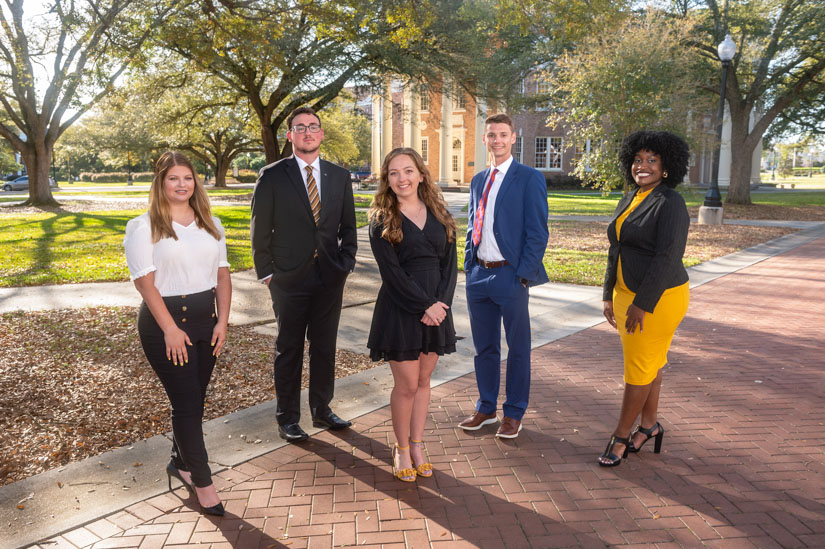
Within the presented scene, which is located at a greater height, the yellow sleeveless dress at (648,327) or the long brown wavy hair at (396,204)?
the long brown wavy hair at (396,204)

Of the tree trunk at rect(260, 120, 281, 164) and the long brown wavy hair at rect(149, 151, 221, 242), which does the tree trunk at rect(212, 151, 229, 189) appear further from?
the long brown wavy hair at rect(149, 151, 221, 242)

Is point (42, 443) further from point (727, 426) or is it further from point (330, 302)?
point (727, 426)

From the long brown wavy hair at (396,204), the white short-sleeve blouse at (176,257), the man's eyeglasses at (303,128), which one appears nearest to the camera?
the white short-sleeve blouse at (176,257)

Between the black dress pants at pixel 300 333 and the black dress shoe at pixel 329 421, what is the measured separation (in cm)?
11

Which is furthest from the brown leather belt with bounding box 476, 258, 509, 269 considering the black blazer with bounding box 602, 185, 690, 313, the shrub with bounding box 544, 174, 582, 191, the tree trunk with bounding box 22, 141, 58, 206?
the shrub with bounding box 544, 174, 582, 191

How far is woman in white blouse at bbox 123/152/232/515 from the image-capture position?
2.99 metres

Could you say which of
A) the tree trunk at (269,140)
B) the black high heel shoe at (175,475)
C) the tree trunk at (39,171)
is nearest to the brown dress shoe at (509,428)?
the black high heel shoe at (175,475)

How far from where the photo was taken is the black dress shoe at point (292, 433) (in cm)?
405

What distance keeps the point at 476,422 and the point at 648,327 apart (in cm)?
139

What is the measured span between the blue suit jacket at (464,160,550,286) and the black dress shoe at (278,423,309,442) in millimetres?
1782

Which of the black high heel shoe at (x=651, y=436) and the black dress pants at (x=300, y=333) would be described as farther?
the black dress pants at (x=300, y=333)

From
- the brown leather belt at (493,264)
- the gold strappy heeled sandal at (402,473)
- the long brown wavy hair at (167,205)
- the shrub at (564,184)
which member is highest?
the shrub at (564,184)

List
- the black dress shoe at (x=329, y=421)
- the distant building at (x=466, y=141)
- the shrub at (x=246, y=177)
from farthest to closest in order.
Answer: the shrub at (x=246, y=177)
the distant building at (x=466, y=141)
the black dress shoe at (x=329, y=421)

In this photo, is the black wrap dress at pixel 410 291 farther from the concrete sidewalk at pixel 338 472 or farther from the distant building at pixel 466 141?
the distant building at pixel 466 141
